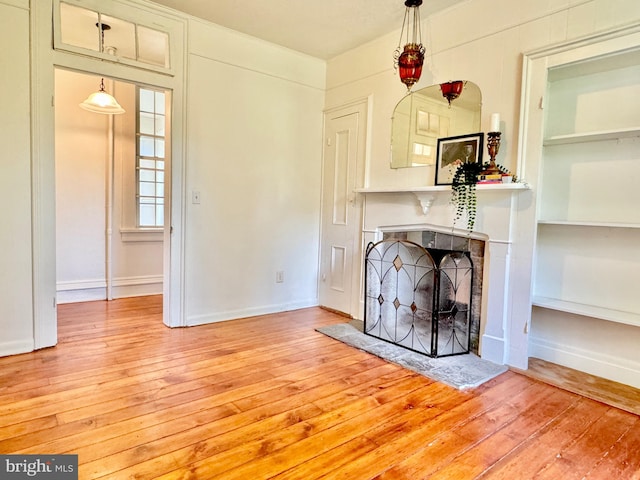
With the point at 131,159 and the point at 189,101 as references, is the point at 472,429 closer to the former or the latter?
the point at 189,101

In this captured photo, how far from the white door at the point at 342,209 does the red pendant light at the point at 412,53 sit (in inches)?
31.8

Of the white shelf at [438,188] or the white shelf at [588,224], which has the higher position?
the white shelf at [438,188]

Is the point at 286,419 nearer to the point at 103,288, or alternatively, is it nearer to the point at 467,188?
the point at 467,188

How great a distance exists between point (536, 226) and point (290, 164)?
2439 millimetres

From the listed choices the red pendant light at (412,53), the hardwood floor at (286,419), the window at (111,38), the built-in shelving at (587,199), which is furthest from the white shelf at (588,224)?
the window at (111,38)

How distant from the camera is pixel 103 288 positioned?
4441 millimetres

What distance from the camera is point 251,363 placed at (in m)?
2.71

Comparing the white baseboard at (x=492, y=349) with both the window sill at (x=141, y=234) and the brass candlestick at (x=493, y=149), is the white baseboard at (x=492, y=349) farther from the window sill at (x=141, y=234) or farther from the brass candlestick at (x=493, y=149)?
the window sill at (x=141, y=234)

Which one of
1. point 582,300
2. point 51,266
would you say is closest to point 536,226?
point 582,300

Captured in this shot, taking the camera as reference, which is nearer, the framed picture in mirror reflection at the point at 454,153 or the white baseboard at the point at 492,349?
the white baseboard at the point at 492,349

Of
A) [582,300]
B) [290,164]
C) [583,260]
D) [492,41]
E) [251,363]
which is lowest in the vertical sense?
[251,363]

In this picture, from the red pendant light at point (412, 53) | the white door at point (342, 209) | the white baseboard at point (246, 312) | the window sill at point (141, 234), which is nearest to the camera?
the red pendant light at point (412, 53)

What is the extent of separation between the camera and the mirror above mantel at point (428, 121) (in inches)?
116

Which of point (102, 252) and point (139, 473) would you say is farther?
point (102, 252)
